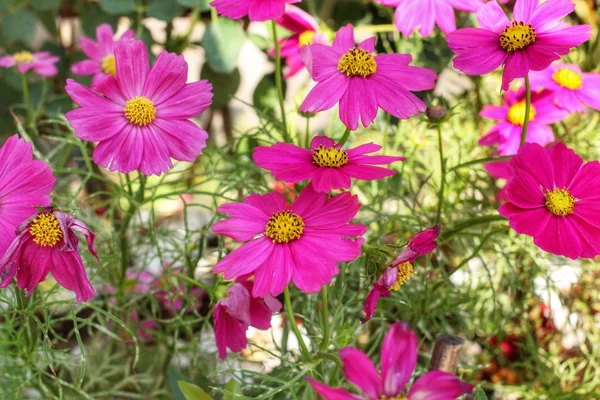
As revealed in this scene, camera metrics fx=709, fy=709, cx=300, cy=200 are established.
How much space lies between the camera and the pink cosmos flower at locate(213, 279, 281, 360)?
540 mm

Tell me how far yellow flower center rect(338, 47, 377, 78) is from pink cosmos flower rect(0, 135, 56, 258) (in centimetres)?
23

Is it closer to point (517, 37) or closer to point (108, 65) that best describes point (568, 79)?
point (517, 37)

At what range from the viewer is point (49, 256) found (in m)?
0.49

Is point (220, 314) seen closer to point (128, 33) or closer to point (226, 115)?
point (128, 33)

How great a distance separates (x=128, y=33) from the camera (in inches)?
25.7

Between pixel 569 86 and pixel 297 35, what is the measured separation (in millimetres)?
328

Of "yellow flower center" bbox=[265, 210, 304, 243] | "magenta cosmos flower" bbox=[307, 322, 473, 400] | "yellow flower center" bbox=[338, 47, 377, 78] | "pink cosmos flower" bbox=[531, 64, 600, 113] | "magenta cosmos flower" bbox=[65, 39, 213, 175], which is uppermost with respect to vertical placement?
"pink cosmos flower" bbox=[531, 64, 600, 113]

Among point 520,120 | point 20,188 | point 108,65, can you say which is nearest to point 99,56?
point 108,65

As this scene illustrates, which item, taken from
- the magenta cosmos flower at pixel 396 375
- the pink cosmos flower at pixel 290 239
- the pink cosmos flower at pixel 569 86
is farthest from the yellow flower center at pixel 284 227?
the pink cosmos flower at pixel 569 86

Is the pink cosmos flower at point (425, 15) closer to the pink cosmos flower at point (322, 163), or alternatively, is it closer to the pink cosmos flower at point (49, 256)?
the pink cosmos flower at point (322, 163)

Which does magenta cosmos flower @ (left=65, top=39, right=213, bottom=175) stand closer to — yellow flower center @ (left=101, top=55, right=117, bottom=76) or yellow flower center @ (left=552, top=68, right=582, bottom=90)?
yellow flower center @ (left=101, top=55, right=117, bottom=76)

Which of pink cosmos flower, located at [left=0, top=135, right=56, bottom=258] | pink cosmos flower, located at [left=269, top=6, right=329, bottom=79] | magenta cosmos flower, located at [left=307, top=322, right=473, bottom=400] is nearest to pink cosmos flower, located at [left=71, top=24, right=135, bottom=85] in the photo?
pink cosmos flower, located at [left=269, top=6, right=329, bottom=79]

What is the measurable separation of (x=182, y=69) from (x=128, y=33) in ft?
0.48

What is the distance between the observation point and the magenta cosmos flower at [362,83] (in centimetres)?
52
